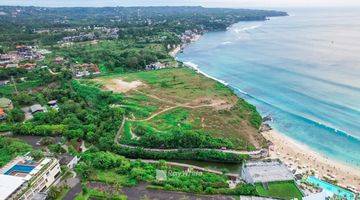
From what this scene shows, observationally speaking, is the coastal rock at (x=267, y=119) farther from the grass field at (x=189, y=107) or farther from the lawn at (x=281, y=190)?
the lawn at (x=281, y=190)

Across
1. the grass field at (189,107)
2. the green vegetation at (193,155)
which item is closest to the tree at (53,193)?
the green vegetation at (193,155)

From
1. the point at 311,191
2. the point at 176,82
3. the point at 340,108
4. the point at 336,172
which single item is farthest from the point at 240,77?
the point at 311,191

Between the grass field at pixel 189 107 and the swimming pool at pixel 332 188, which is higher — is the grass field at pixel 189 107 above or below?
above

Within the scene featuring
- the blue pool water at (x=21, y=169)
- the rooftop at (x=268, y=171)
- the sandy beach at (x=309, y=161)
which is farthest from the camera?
the sandy beach at (x=309, y=161)

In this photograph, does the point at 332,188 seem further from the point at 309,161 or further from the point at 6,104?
the point at 6,104

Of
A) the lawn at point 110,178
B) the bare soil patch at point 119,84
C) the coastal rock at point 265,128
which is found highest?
the bare soil patch at point 119,84

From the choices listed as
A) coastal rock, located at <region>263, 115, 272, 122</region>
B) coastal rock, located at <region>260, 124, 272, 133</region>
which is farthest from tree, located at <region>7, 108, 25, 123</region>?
coastal rock, located at <region>263, 115, 272, 122</region>
